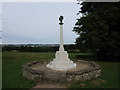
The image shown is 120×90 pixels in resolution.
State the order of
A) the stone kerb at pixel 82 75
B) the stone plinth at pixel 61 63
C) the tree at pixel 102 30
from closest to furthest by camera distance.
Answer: the stone kerb at pixel 82 75 → the stone plinth at pixel 61 63 → the tree at pixel 102 30

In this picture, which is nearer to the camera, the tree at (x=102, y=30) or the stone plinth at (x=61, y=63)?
the stone plinth at (x=61, y=63)

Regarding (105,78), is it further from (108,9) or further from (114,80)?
(108,9)

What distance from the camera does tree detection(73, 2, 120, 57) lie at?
18.8 meters

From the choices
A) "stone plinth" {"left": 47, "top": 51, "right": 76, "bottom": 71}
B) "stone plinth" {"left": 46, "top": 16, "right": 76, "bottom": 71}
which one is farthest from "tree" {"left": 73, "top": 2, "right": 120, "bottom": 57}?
"stone plinth" {"left": 47, "top": 51, "right": 76, "bottom": 71}

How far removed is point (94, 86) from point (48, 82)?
267 centimetres

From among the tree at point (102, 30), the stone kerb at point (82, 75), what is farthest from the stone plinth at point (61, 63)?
the tree at point (102, 30)

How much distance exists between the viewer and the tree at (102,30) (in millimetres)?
18823

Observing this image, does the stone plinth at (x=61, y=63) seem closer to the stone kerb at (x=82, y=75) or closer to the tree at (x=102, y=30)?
the stone kerb at (x=82, y=75)

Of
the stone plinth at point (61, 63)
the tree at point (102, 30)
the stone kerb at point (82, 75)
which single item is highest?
the tree at point (102, 30)

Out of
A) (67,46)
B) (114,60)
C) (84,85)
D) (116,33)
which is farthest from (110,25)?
(67,46)

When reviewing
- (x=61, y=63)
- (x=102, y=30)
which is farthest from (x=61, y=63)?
(x=102, y=30)

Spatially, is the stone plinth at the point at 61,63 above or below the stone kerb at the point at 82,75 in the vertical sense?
above

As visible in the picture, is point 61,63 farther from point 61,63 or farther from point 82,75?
point 82,75

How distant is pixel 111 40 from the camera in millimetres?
18953
